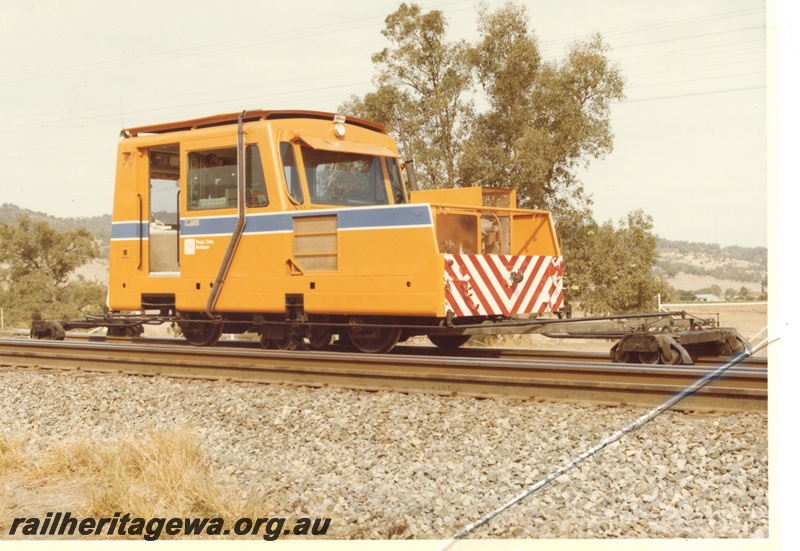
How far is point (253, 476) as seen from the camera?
17.3 ft

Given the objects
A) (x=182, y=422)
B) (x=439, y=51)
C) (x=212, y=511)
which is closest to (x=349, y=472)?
(x=212, y=511)

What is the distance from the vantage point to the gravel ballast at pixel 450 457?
4238 millimetres

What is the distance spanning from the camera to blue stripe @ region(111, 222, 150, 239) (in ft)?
37.2

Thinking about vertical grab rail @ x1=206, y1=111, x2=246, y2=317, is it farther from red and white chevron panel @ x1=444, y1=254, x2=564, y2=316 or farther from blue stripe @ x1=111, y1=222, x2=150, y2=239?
red and white chevron panel @ x1=444, y1=254, x2=564, y2=316

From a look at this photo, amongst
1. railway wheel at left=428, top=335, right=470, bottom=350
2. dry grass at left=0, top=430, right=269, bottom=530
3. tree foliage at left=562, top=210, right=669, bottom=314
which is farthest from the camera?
tree foliage at left=562, top=210, right=669, bottom=314

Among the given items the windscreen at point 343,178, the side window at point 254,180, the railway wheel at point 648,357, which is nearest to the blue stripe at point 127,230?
the side window at point 254,180

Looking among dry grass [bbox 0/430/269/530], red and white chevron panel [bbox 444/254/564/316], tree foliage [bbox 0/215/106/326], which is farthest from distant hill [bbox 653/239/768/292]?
tree foliage [bbox 0/215/106/326]

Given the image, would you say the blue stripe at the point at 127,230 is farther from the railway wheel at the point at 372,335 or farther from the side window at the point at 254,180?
the railway wheel at the point at 372,335

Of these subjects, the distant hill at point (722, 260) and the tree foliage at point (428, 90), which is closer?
the distant hill at point (722, 260)

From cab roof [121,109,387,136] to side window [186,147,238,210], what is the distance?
17.0 inches

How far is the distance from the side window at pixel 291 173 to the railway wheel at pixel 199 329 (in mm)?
2232

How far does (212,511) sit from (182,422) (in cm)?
220

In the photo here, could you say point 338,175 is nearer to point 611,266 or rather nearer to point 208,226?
point 208,226

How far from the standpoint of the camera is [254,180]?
10219 millimetres
